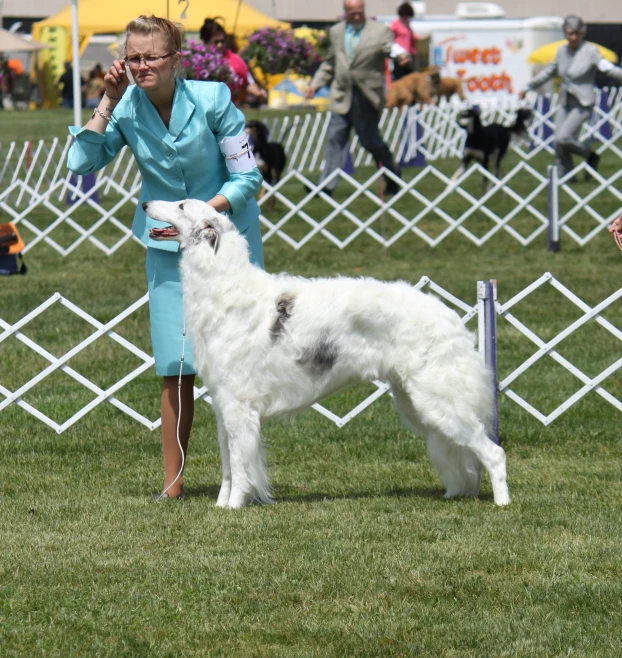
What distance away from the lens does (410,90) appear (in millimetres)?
21031

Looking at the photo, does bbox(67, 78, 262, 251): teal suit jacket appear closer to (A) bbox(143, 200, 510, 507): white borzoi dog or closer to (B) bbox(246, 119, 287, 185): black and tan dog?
(A) bbox(143, 200, 510, 507): white borzoi dog

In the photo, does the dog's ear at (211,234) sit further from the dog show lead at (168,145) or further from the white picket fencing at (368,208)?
the white picket fencing at (368,208)

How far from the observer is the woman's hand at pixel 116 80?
4.78 meters

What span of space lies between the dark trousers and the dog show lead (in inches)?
342

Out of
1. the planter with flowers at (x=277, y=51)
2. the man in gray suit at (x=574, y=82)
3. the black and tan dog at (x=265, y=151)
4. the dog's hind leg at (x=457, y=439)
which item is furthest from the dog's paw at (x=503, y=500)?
the planter with flowers at (x=277, y=51)

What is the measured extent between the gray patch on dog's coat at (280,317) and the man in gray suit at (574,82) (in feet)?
32.7

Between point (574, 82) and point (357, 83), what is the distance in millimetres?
2646

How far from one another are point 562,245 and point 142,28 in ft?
26.2

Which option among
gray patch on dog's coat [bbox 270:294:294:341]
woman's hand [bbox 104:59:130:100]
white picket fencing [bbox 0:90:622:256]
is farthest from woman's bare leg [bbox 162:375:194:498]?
white picket fencing [bbox 0:90:622:256]

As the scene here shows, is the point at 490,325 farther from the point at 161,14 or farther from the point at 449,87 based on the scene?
the point at 449,87

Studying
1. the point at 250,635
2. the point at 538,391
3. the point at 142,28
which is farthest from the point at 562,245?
the point at 250,635

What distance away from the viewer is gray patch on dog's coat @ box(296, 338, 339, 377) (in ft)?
15.8

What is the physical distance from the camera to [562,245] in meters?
12.0

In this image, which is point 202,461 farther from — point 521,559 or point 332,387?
point 521,559
